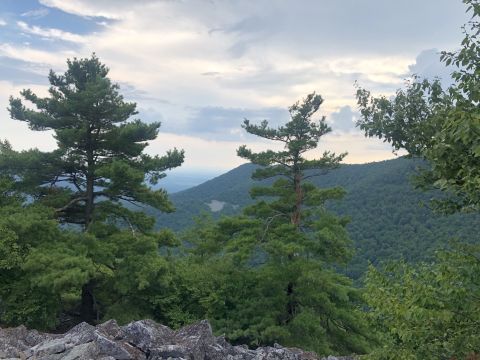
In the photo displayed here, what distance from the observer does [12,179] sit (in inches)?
802

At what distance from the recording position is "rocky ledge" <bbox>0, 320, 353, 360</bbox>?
430 inches

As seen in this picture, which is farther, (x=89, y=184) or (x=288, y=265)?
(x=89, y=184)

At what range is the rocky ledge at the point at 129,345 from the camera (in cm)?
1093

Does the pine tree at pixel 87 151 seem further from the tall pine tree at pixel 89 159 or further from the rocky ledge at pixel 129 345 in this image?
the rocky ledge at pixel 129 345

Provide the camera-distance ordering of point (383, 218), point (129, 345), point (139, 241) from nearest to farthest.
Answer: point (129, 345)
point (139, 241)
point (383, 218)

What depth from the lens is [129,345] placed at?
38.6 feet

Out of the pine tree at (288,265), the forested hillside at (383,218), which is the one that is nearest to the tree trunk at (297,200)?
the pine tree at (288,265)

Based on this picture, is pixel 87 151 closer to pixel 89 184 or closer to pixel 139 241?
pixel 89 184

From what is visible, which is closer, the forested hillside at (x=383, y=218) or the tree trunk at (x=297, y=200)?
the tree trunk at (x=297, y=200)

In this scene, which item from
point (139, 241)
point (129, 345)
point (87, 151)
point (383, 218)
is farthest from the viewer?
point (383, 218)

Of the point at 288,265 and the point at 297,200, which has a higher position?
the point at 297,200

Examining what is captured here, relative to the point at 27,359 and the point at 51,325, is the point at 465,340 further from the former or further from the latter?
the point at 51,325

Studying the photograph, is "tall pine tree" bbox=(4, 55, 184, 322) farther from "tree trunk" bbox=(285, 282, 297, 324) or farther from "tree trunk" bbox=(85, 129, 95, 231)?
"tree trunk" bbox=(285, 282, 297, 324)

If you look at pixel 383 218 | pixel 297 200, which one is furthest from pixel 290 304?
pixel 383 218
